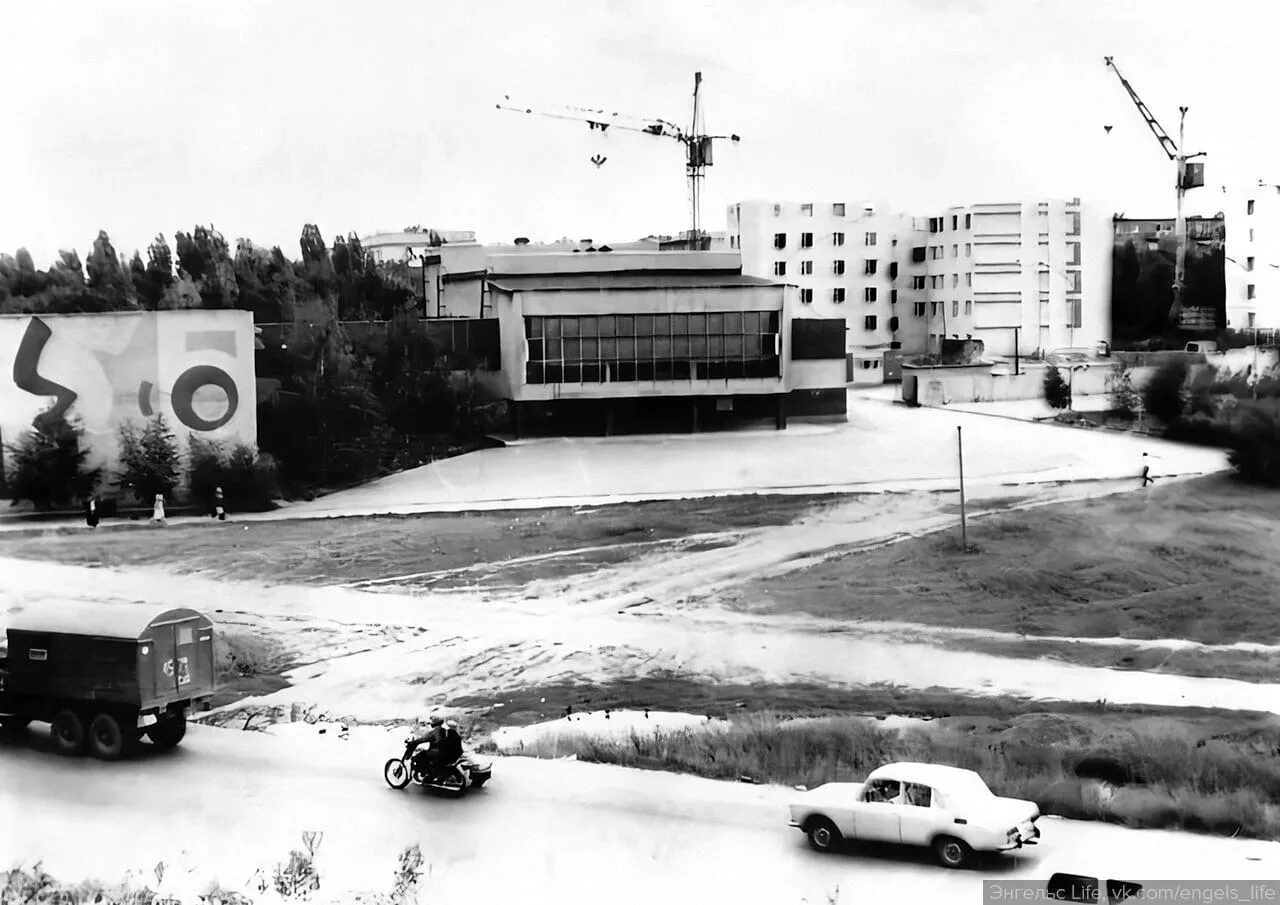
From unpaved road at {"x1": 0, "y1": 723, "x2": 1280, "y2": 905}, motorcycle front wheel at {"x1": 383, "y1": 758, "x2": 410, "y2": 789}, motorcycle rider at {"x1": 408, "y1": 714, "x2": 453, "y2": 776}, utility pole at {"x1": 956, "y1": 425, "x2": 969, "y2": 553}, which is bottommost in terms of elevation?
unpaved road at {"x1": 0, "y1": 723, "x2": 1280, "y2": 905}

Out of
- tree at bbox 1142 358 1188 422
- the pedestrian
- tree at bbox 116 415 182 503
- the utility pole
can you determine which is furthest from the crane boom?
tree at bbox 116 415 182 503

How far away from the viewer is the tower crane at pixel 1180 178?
4988mm

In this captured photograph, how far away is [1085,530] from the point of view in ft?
15.5

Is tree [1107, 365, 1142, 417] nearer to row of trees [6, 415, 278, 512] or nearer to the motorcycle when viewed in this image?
the motorcycle

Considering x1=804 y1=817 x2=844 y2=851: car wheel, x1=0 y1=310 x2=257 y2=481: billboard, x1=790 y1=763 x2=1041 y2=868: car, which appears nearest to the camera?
x1=790 y1=763 x2=1041 y2=868: car

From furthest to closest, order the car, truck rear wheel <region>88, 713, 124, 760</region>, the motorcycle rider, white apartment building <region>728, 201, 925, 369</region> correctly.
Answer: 1. white apartment building <region>728, 201, 925, 369</region>
2. truck rear wheel <region>88, 713, 124, 760</region>
3. the motorcycle rider
4. the car

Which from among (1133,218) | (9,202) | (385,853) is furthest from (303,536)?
(1133,218)

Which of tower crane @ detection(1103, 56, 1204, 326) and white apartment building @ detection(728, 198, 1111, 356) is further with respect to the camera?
tower crane @ detection(1103, 56, 1204, 326)

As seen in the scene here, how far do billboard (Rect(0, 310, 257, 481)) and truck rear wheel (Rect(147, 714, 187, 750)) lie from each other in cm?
91

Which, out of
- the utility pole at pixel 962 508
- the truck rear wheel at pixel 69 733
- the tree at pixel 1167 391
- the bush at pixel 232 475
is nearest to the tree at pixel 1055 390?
the tree at pixel 1167 391

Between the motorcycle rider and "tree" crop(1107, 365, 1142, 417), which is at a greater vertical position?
"tree" crop(1107, 365, 1142, 417)

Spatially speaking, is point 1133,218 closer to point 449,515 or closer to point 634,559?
point 634,559

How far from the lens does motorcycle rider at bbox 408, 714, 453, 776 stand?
4.17 metres

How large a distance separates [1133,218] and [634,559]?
85.4 inches
